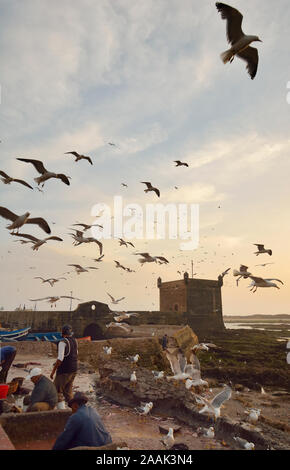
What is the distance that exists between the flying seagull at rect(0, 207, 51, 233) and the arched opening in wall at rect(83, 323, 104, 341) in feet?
98.2

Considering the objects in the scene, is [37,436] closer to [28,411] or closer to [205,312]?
[28,411]

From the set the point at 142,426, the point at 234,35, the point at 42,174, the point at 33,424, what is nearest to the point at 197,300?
the point at 142,426

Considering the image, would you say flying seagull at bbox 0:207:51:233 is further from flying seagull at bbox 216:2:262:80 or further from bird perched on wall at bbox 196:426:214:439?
bird perched on wall at bbox 196:426:214:439

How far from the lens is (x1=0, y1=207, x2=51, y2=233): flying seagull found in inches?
298

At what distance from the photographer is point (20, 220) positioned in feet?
24.8

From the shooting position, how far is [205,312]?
4891 cm

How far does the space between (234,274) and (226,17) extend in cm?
654

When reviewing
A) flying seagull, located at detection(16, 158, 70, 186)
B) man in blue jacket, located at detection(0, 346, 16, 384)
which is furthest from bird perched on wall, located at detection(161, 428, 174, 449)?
flying seagull, located at detection(16, 158, 70, 186)

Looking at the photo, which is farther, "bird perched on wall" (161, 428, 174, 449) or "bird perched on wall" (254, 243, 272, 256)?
"bird perched on wall" (254, 243, 272, 256)

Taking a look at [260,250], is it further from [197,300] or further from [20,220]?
[197,300]

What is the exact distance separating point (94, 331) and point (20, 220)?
104 ft

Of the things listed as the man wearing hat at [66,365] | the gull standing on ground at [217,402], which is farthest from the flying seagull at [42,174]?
the gull standing on ground at [217,402]
